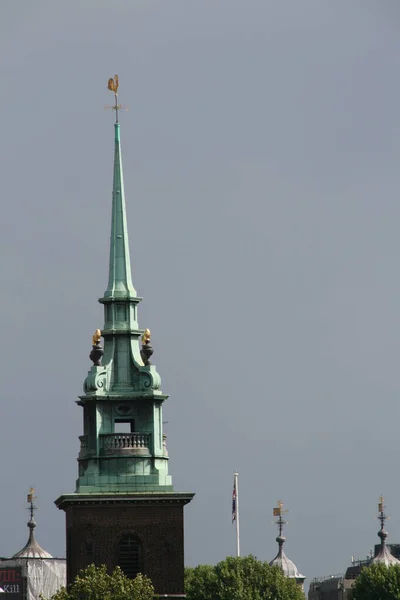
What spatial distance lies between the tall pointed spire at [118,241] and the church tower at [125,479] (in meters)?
2.13

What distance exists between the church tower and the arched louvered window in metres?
0.05

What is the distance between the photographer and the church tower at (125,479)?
134m

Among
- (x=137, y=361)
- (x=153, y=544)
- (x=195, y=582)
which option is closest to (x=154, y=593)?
(x=153, y=544)

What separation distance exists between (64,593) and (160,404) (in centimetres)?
1194

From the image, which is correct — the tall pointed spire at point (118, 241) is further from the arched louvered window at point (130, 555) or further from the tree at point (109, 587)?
the tree at point (109, 587)

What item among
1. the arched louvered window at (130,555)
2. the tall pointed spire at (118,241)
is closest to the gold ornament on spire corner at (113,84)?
the tall pointed spire at (118,241)

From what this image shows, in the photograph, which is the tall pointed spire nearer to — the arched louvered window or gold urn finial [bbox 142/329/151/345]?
gold urn finial [bbox 142/329/151/345]

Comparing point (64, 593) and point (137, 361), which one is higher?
point (137, 361)

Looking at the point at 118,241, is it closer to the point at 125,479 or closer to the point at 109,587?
the point at 125,479

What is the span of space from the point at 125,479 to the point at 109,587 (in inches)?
303

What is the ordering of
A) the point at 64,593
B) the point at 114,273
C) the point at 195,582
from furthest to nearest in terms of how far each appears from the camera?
the point at 195,582
the point at 114,273
the point at 64,593

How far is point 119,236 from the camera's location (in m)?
142

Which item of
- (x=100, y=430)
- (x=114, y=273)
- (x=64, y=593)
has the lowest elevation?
(x=64, y=593)

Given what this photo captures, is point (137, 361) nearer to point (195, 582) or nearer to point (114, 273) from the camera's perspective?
point (114, 273)
